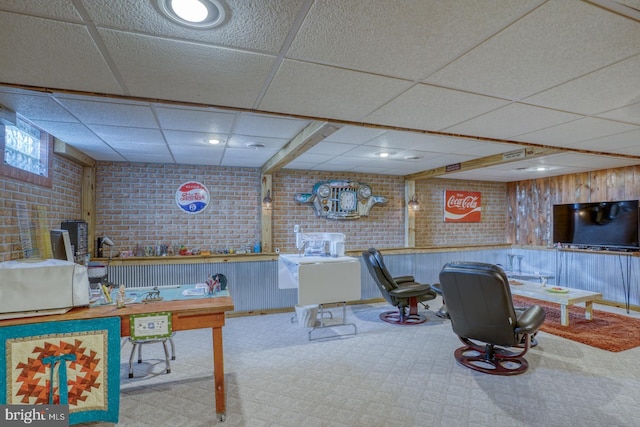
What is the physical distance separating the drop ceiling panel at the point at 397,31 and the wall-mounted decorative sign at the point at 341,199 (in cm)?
385

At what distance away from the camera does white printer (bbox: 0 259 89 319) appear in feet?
6.68

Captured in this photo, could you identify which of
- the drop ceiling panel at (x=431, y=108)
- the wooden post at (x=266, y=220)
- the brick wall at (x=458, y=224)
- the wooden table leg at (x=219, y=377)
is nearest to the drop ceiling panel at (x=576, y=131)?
the drop ceiling panel at (x=431, y=108)

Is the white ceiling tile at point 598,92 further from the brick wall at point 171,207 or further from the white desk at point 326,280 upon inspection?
the brick wall at point 171,207

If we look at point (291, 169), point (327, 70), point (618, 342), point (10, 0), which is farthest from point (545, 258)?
point (10, 0)

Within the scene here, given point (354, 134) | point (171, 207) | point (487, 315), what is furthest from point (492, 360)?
point (171, 207)

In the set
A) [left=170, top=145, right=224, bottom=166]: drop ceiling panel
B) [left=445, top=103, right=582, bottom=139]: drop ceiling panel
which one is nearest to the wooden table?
[left=170, top=145, right=224, bottom=166]: drop ceiling panel

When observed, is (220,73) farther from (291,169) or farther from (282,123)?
(291,169)

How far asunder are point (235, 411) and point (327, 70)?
2432 mm

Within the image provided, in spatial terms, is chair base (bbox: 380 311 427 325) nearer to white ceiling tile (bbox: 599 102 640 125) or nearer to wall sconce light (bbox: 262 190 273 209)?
wall sconce light (bbox: 262 190 273 209)

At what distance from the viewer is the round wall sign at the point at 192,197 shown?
16.6ft

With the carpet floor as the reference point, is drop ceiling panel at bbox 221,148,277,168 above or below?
above

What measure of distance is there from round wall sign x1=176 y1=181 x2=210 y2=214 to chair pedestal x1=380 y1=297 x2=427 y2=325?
10.5ft

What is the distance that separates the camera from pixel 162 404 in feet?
8.32

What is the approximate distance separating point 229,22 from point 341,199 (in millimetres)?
4536
